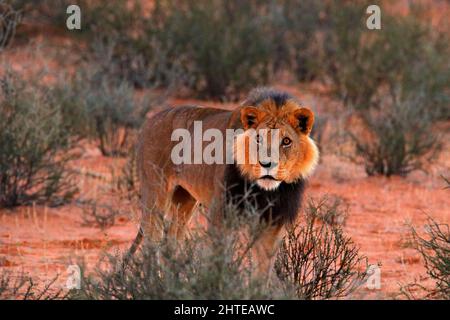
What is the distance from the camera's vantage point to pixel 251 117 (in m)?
6.18

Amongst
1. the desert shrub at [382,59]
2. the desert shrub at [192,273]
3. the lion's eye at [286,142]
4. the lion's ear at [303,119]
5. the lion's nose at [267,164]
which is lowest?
the desert shrub at [192,273]

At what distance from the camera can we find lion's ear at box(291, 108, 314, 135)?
618 centimetres

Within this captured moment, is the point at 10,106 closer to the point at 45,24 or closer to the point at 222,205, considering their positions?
the point at 222,205

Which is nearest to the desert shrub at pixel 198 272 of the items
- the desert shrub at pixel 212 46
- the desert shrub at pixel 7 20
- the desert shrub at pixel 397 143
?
the desert shrub at pixel 7 20

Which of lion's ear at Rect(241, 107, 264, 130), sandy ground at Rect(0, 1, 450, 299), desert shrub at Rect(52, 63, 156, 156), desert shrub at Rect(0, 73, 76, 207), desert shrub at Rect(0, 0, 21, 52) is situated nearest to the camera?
lion's ear at Rect(241, 107, 264, 130)

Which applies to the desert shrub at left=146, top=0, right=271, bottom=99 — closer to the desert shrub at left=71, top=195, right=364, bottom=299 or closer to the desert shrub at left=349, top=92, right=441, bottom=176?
the desert shrub at left=349, top=92, right=441, bottom=176

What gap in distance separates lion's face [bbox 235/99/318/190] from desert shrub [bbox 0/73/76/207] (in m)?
4.51

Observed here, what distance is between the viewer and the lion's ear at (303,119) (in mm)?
6184

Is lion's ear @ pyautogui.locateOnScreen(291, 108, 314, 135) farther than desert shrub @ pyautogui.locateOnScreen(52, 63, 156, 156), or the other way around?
desert shrub @ pyautogui.locateOnScreen(52, 63, 156, 156)

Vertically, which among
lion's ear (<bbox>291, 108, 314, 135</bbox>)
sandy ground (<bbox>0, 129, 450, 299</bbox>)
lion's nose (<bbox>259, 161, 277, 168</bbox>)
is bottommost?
sandy ground (<bbox>0, 129, 450, 299</bbox>)

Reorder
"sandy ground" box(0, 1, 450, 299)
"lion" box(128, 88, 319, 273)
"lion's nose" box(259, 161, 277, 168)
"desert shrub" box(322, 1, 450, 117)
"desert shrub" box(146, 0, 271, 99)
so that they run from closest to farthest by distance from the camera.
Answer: "lion's nose" box(259, 161, 277, 168), "lion" box(128, 88, 319, 273), "sandy ground" box(0, 1, 450, 299), "desert shrub" box(322, 1, 450, 117), "desert shrub" box(146, 0, 271, 99)

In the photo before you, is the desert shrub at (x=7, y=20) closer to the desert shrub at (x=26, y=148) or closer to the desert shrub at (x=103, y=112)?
the desert shrub at (x=26, y=148)

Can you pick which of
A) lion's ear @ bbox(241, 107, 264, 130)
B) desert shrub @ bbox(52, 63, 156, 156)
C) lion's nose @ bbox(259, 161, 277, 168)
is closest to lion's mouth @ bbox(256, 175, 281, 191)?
lion's nose @ bbox(259, 161, 277, 168)

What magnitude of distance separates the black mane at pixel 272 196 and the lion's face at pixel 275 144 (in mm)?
64
